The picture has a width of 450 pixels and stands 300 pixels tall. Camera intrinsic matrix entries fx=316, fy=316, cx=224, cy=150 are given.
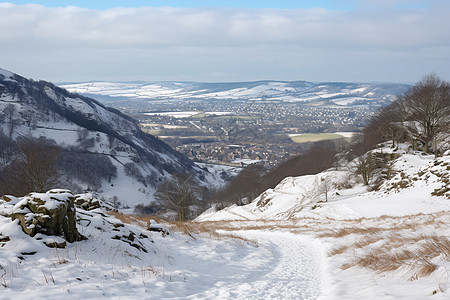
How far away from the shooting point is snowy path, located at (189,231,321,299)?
7.61 metres

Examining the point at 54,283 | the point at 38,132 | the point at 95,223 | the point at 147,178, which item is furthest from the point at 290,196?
the point at 38,132

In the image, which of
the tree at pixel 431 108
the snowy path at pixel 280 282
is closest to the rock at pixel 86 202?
the snowy path at pixel 280 282

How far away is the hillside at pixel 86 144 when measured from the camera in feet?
436

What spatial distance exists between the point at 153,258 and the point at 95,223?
2.53 metres

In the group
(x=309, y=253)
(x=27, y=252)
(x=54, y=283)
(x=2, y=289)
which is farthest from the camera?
(x=309, y=253)

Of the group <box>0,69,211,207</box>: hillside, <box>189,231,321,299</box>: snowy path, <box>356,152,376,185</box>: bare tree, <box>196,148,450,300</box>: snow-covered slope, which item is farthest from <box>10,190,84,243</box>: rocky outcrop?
<box>0,69,211,207</box>: hillside

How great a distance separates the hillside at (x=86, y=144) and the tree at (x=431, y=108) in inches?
3832

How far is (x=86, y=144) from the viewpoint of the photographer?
155 meters

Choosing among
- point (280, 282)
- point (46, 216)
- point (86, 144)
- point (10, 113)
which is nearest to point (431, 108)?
point (280, 282)

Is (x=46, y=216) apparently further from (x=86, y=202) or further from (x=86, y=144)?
(x=86, y=144)

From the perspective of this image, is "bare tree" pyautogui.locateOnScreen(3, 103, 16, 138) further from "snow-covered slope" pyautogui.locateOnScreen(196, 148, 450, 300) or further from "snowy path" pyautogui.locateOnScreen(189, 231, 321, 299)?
"snowy path" pyautogui.locateOnScreen(189, 231, 321, 299)

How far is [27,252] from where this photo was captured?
781 centimetres

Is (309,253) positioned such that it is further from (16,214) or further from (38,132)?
(38,132)

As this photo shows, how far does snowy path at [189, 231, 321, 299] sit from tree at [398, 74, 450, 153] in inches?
1984
